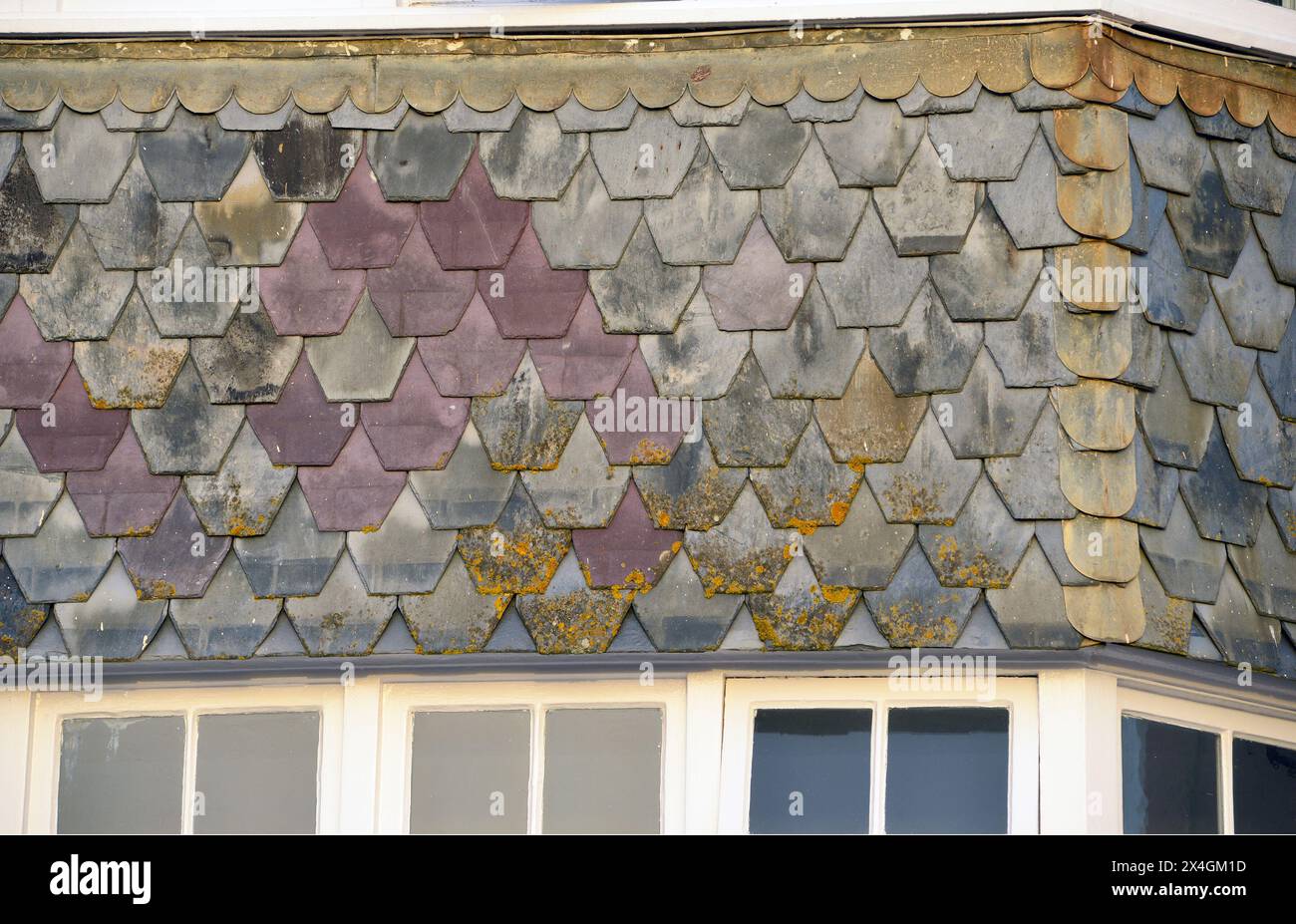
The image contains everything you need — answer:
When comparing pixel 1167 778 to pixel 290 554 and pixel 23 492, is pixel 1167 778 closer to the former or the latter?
pixel 290 554

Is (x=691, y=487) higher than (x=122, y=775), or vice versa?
(x=691, y=487)

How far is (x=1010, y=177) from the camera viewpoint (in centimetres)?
480

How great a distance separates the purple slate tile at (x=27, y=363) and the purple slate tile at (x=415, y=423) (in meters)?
0.76

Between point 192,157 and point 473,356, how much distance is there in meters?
0.87

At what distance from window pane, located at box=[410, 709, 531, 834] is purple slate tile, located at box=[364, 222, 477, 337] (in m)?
0.92

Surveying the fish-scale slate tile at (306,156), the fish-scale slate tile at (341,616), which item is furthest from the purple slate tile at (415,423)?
the fish-scale slate tile at (306,156)

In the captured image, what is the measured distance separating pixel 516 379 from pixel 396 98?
0.77 metres

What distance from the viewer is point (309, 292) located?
16.3 feet

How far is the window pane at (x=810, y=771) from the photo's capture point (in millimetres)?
4613

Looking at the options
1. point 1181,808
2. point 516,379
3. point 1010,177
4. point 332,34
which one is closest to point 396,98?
point 332,34

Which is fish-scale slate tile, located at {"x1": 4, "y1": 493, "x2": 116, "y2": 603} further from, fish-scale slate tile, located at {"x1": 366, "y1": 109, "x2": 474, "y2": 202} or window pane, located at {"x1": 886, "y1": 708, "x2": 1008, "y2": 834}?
window pane, located at {"x1": 886, "y1": 708, "x2": 1008, "y2": 834}

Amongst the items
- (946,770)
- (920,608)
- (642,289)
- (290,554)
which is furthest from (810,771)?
(290,554)

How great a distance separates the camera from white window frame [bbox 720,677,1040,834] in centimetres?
455

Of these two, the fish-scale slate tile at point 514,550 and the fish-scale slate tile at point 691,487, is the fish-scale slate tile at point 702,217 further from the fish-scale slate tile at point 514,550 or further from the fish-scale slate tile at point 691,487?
the fish-scale slate tile at point 514,550
